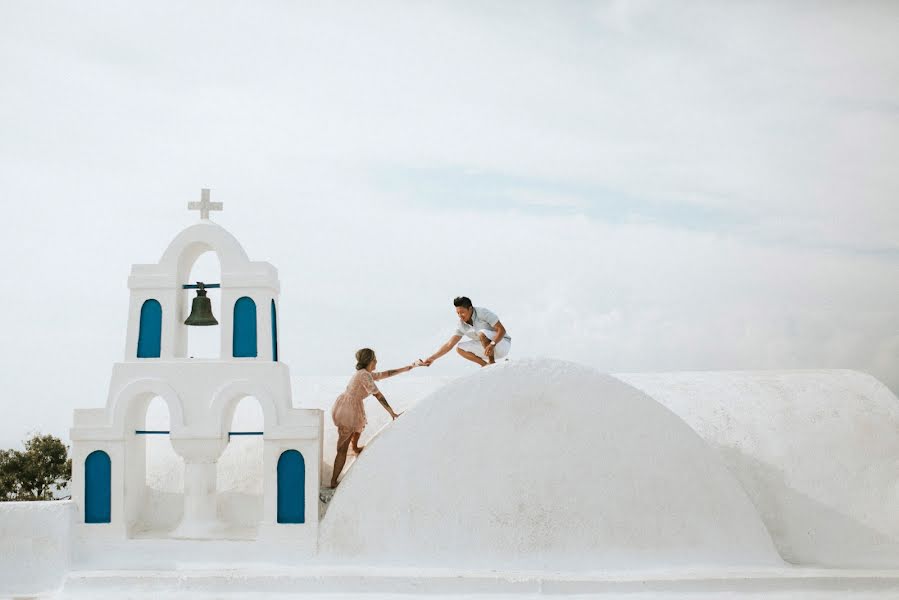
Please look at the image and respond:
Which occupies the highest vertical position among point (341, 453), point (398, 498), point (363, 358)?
point (363, 358)

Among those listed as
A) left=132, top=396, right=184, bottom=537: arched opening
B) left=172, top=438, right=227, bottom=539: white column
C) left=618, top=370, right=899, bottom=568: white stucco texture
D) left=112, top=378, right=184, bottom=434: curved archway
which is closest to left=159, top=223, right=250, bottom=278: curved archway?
left=112, top=378, right=184, bottom=434: curved archway

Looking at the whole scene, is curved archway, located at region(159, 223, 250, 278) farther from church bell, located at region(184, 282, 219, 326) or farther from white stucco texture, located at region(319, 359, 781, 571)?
white stucco texture, located at region(319, 359, 781, 571)

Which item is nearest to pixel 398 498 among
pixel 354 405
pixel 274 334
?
pixel 354 405

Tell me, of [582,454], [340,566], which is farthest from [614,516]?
[340,566]

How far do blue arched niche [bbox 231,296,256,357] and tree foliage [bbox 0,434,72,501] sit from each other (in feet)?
39.1

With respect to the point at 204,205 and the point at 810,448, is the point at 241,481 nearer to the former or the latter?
the point at 204,205

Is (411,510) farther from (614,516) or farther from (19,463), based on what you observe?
(19,463)

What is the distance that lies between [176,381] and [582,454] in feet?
14.6

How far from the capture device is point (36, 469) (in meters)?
21.4

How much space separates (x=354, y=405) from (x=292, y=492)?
1.20 meters

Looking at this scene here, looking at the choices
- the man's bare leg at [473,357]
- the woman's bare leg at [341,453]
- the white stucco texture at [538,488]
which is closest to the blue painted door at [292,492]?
the white stucco texture at [538,488]

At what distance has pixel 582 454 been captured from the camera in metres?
10.7

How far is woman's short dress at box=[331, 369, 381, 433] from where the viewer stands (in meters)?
11.4

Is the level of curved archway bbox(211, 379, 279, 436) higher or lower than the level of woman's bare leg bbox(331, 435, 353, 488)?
higher
